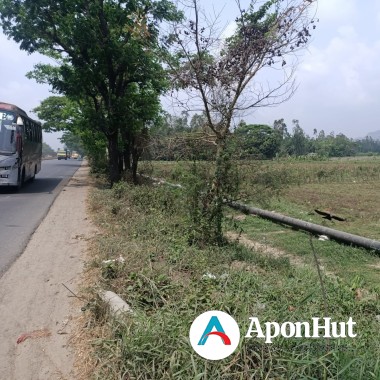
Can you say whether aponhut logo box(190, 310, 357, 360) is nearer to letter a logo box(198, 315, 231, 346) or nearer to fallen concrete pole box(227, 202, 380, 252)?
letter a logo box(198, 315, 231, 346)

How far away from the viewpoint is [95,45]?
15.1 m

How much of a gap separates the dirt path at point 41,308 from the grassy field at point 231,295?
1.16ft

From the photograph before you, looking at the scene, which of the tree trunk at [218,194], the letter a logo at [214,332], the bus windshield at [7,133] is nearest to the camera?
the letter a logo at [214,332]

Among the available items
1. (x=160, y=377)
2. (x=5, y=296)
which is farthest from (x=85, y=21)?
(x=160, y=377)

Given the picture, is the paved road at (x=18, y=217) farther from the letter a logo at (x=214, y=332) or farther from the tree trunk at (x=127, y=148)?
the letter a logo at (x=214, y=332)

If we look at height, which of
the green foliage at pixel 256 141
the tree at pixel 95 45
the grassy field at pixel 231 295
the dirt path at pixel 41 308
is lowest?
the dirt path at pixel 41 308

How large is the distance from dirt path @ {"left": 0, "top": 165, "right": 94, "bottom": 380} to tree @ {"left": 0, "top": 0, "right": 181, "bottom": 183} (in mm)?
8917

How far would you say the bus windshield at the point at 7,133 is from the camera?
14.9 m

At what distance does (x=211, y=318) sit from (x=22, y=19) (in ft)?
51.2

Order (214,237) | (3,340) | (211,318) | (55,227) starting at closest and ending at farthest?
(211,318) < (3,340) < (214,237) < (55,227)

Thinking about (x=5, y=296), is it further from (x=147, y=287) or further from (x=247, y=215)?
(x=247, y=215)

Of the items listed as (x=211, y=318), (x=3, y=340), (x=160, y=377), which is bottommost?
(x=3, y=340)

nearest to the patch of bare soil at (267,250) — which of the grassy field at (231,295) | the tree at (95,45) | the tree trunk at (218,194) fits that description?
the grassy field at (231,295)

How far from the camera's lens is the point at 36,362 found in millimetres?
3453
